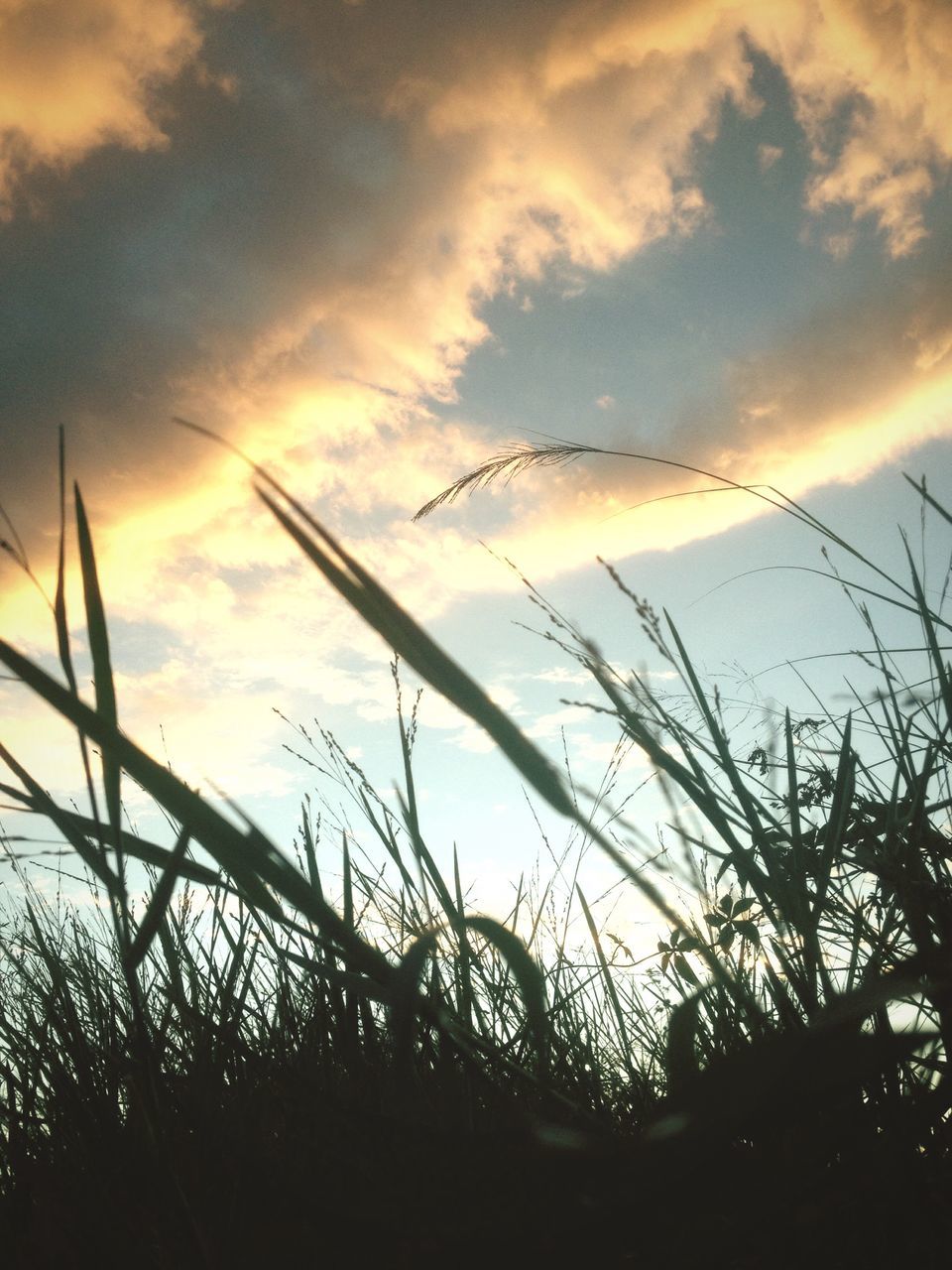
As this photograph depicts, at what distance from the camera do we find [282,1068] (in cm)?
86

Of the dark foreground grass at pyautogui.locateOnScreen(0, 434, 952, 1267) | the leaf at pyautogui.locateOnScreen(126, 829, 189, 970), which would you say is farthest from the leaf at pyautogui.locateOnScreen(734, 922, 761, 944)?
the leaf at pyautogui.locateOnScreen(126, 829, 189, 970)

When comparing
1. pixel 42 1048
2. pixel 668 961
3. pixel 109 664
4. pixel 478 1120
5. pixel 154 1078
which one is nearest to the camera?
pixel 109 664

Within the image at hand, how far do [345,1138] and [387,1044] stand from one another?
347 millimetres

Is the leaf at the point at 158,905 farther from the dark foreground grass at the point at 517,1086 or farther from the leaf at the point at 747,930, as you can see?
the leaf at the point at 747,930

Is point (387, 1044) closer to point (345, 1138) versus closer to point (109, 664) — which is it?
point (345, 1138)

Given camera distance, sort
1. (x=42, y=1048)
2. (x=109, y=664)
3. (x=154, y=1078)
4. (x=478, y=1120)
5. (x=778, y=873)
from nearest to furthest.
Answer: (x=109, y=664) < (x=154, y=1078) < (x=778, y=873) < (x=478, y=1120) < (x=42, y=1048)

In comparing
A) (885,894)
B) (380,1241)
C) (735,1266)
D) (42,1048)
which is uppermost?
(42,1048)

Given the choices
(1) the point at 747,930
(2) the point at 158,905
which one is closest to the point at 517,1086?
(1) the point at 747,930

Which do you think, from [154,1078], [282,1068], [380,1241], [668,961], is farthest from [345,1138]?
[668,961]

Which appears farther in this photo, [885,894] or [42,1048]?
[42,1048]

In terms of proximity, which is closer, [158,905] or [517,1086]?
[158,905]

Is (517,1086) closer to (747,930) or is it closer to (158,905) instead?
(747,930)

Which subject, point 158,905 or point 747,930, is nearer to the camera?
point 158,905

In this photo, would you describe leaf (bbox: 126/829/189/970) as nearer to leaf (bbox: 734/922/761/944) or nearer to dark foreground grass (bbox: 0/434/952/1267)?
dark foreground grass (bbox: 0/434/952/1267)
